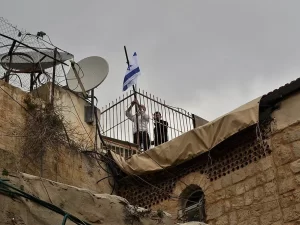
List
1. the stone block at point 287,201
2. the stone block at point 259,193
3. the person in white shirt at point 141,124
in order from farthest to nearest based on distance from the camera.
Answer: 1. the person in white shirt at point 141,124
2. the stone block at point 259,193
3. the stone block at point 287,201

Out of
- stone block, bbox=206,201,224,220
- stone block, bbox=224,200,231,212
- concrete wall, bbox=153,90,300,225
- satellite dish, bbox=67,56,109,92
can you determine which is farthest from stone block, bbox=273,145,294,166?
satellite dish, bbox=67,56,109,92

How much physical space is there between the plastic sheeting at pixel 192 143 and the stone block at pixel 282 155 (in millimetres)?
570

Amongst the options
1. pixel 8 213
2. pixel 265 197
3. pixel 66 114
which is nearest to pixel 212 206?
pixel 265 197

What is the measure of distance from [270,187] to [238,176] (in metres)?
0.67

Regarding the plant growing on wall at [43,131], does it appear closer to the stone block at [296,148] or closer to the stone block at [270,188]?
the stone block at [270,188]

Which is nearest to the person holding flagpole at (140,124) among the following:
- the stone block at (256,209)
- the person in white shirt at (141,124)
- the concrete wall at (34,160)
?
the person in white shirt at (141,124)

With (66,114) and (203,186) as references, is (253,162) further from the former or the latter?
(66,114)

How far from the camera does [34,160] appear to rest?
331 inches

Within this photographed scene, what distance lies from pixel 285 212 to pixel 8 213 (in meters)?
5.15

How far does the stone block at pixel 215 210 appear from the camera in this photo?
8483 mm

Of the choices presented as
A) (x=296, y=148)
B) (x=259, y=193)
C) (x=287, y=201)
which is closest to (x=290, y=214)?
(x=287, y=201)

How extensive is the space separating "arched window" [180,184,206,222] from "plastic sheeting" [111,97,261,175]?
21.5 inches

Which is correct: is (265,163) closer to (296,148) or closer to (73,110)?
(296,148)

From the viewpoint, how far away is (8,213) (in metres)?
3.47
